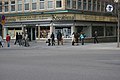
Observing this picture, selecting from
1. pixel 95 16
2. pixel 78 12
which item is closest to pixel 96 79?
pixel 78 12

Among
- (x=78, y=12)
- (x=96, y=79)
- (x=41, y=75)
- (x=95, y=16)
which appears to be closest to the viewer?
(x=96, y=79)

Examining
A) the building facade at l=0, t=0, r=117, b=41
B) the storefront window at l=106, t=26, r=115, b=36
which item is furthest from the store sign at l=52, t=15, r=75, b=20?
the storefront window at l=106, t=26, r=115, b=36

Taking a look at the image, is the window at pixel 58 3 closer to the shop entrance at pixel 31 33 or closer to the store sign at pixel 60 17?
the store sign at pixel 60 17

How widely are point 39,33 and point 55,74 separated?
34.6m

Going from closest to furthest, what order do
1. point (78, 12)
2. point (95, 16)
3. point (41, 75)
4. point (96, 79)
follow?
1. point (96, 79)
2. point (41, 75)
3. point (78, 12)
4. point (95, 16)

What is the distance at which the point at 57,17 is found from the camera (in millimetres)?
44625

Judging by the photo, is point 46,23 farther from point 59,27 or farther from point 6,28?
point 6,28

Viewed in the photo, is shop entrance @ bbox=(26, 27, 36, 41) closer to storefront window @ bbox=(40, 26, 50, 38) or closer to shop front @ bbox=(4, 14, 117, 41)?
shop front @ bbox=(4, 14, 117, 41)

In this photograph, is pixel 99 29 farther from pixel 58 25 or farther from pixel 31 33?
pixel 31 33

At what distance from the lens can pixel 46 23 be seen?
4553 centimetres

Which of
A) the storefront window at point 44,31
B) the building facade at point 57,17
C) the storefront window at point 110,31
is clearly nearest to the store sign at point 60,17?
the building facade at point 57,17

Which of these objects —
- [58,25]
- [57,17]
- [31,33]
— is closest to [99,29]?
[58,25]

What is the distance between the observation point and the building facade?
44688mm

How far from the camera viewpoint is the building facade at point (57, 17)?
44.7 m
